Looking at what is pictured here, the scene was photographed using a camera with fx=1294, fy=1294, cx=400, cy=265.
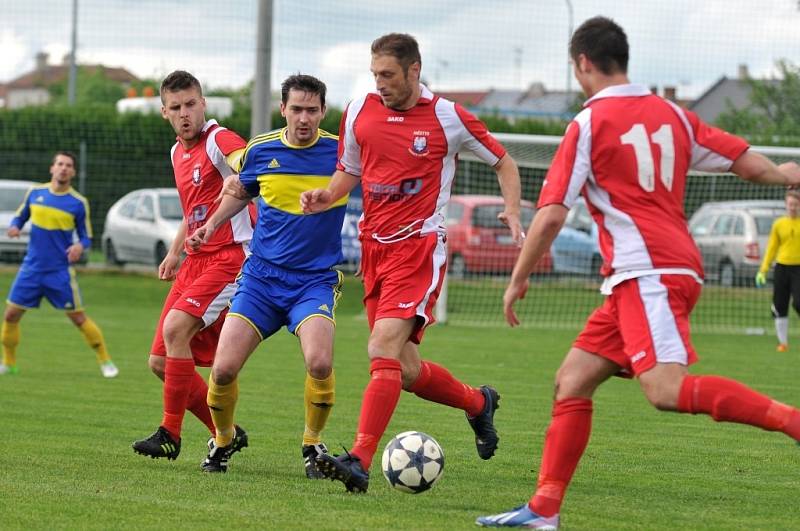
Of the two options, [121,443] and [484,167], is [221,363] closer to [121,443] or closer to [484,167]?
[121,443]

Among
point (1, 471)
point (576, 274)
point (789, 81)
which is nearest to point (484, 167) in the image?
point (576, 274)

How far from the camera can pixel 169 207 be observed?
25.3 m

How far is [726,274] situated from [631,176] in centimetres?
1739

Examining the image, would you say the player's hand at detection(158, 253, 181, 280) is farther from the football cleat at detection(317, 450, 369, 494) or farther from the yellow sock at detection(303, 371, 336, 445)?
the football cleat at detection(317, 450, 369, 494)

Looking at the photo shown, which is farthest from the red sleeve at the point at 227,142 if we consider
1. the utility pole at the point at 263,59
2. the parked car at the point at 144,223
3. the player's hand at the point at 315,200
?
the parked car at the point at 144,223

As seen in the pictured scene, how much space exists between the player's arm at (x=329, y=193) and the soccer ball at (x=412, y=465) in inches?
49.4

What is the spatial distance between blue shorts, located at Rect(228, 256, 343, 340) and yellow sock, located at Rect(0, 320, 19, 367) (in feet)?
23.5

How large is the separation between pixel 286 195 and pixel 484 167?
54.3 feet

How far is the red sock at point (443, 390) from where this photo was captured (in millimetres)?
7332

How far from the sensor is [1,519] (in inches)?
217

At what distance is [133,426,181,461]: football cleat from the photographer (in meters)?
7.23

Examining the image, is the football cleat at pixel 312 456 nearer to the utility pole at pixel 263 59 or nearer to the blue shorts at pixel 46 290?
the blue shorts at pixel 46 290

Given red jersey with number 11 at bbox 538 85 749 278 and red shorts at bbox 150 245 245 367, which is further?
red shorts at bbox 150 245 245 367

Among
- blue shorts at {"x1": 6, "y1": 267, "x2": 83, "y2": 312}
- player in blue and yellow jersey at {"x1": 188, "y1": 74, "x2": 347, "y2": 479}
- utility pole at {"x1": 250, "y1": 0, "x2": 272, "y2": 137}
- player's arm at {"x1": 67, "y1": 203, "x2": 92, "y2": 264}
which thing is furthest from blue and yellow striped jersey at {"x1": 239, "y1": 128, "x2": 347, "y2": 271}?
utility pole at {"x1": 250, "y1": 0, "x2": 272, "y2": 137}
